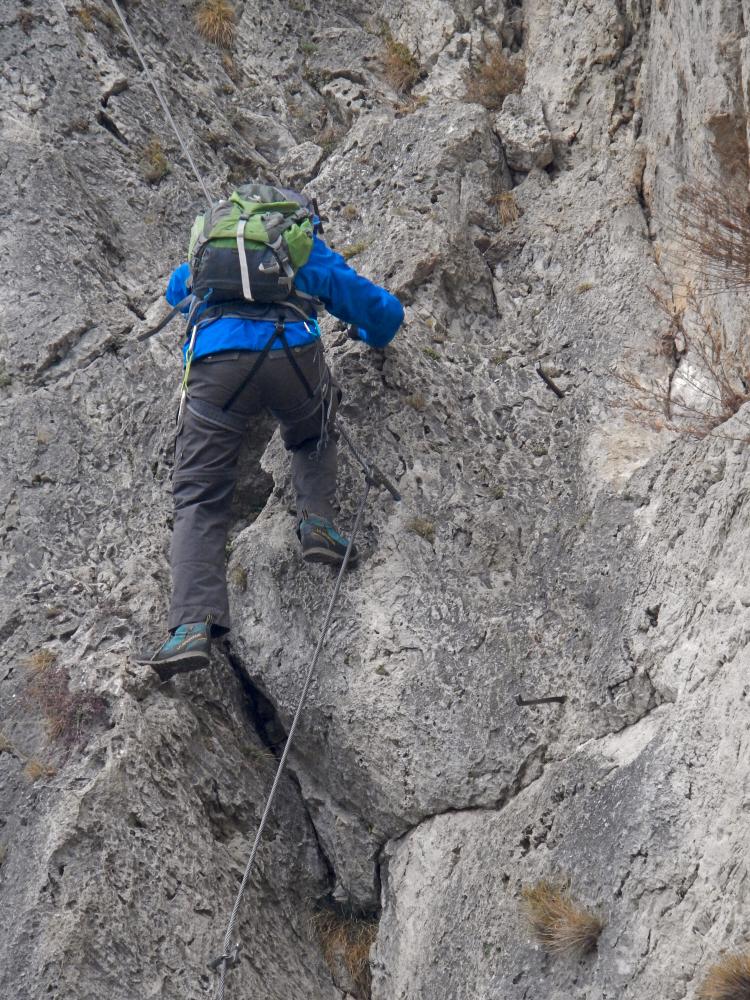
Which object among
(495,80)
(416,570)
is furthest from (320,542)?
(495,80)

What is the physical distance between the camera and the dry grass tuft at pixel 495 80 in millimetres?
9930

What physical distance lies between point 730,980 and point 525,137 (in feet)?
22.9

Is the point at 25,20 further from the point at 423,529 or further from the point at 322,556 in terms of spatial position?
the point at 423,529

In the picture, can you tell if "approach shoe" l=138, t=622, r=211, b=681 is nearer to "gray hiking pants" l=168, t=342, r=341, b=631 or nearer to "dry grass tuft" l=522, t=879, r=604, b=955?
"gray hiking pants" l=168, t=342, r=341, b=631

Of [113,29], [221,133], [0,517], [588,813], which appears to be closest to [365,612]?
[588,813]

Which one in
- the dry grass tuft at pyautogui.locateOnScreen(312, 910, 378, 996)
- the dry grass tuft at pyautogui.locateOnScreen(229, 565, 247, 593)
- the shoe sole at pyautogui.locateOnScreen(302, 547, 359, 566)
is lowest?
the dry grass tuft at pyautogui.locateOnScreen(312, 910, 378, 996)

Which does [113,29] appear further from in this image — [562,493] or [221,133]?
[562,493]

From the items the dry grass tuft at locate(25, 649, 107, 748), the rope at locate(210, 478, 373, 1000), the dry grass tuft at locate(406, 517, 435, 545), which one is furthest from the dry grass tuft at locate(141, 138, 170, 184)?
the dry grass tuft at locate(25, 649, 107, 748)

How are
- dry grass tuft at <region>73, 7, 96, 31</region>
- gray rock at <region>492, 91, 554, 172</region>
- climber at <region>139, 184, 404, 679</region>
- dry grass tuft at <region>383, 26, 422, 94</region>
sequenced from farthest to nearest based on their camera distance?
1. dry grass tuft at <region>383, 26, 422, 94</region>
2. dry grass tuft at <region>73, 7, 96, 31</region>
3. gray rock at <region>492, 91, 554, 172</region>
4. climber at <region>139, 184, 404, 679</region>

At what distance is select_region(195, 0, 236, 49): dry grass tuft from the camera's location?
11.1 meters

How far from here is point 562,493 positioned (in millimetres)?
7574

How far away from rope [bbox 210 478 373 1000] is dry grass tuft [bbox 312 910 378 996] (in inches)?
26.2

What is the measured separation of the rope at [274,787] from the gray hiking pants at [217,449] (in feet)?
1.01

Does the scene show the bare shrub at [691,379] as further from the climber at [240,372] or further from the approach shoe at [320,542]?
the approach shoe at [320,542]
